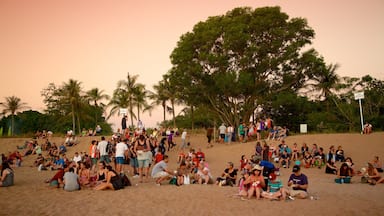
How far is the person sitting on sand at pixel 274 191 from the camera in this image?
10.2 meters

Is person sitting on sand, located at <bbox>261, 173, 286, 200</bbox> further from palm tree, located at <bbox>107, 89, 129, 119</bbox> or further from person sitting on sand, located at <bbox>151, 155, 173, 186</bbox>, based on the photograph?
palm tree, located at <bbox>107, 89, 129, 119</bbox>

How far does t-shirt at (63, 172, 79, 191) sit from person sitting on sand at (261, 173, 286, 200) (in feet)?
20.8

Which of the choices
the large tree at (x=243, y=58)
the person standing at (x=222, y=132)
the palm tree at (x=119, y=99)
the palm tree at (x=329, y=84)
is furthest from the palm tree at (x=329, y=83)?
the palm tree at (x=119, y=99)

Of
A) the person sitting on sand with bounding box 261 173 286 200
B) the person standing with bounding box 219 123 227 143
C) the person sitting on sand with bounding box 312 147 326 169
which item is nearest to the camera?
the person sitting on sand with bounding box 261 173 286 200

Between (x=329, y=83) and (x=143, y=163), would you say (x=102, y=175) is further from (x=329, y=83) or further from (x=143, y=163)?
(x=329, y=83)

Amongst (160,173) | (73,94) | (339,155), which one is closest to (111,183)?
(160,173)

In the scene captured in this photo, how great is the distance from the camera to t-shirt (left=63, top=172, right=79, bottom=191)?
39.2ft

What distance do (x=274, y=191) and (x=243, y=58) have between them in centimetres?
2069

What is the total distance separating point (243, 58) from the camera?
29.9 metres

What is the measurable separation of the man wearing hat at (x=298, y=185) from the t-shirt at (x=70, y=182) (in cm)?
714

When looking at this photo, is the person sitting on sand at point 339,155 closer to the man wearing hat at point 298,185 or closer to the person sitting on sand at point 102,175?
the man wearing hat at point 298,185

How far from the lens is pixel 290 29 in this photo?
1221 inches

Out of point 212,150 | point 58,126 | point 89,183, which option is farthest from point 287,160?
point 58,126

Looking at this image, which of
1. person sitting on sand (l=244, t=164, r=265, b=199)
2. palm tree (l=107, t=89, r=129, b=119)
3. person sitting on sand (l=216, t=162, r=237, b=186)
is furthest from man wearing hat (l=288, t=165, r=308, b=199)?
palm tree (l=107, t=89, r=129, b=119)
